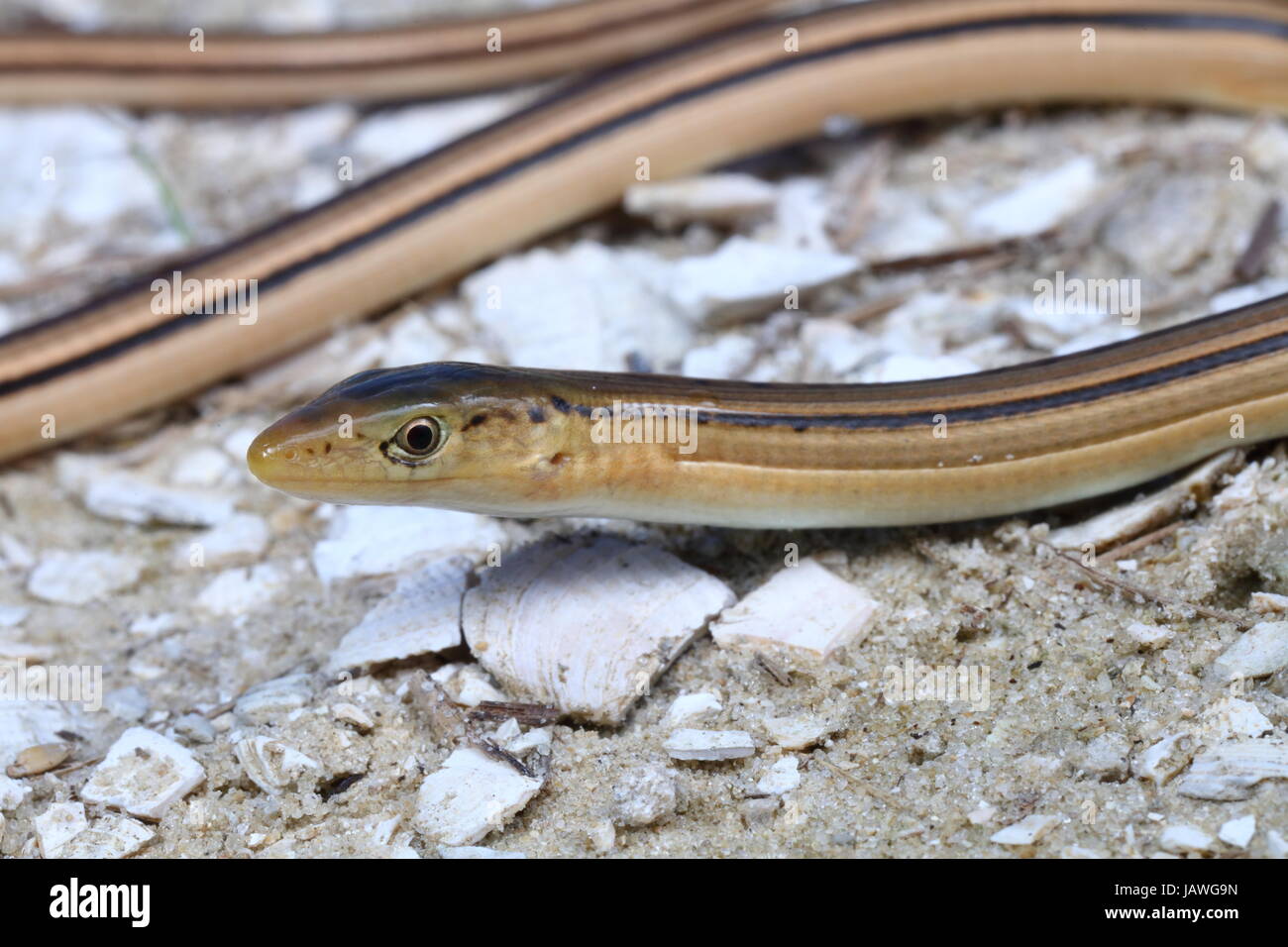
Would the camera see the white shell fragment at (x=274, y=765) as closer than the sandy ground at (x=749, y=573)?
No

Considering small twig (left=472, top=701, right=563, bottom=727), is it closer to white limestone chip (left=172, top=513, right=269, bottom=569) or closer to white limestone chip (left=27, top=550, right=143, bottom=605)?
white limestone chip (left=172, top=513, right=269, bottom=569)

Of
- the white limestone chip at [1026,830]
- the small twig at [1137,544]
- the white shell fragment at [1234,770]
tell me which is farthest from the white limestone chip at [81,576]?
the white shell fragment at [1234,770]

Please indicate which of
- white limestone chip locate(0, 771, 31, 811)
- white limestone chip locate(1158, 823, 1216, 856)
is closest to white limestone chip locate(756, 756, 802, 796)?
white limestone chip locate(1158, 823, 1216, 856)

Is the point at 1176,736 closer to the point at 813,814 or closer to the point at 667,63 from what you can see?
the point at 813,814

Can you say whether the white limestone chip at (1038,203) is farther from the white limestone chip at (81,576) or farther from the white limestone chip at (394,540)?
the white limestone chip at (81,576)

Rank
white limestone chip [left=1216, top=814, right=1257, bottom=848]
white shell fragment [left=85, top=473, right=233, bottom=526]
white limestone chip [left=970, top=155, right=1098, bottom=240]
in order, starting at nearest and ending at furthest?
white limestone chip [left=1216, top=814, right=1257, bottom=848], white shell fragment [left=85, top=473, right=233, bottom=526], white limestone chip [left=970, top=155, right=1098, bottom=240]

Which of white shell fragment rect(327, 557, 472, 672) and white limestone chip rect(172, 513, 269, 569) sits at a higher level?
white limestone chip rect(172, 513, 269, 569)
